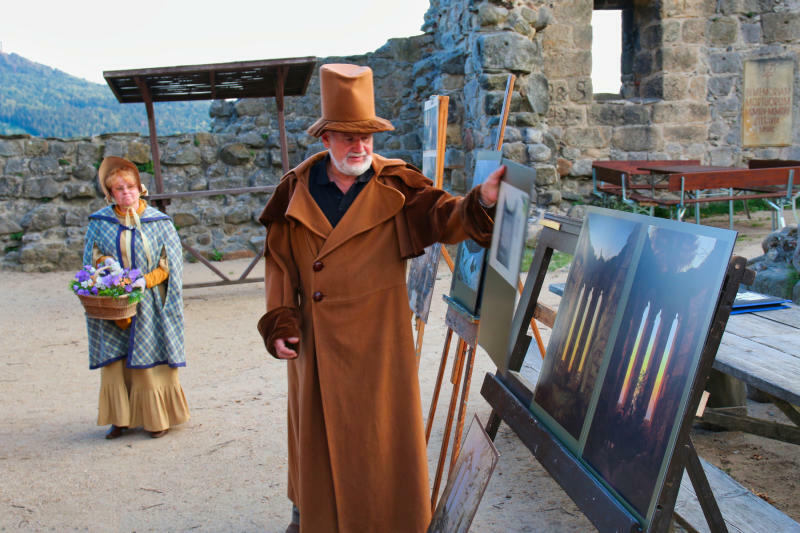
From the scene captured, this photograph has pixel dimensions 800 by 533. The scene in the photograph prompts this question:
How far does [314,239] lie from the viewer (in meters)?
2.66

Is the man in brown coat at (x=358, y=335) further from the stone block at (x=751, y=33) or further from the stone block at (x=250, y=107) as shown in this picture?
the stone block at (x=751, y=33)

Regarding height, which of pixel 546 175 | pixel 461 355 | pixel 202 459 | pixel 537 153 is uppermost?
pixel 537 153

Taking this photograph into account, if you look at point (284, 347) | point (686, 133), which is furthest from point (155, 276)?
point (686, 133)

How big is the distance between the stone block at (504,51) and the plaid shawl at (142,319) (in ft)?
18.3

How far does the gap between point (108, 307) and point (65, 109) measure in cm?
965

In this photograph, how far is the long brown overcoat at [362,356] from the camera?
2.61 metres

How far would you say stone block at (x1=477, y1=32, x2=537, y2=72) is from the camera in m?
8.68

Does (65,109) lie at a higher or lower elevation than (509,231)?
higher

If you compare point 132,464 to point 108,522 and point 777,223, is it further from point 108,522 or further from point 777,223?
point 777,223

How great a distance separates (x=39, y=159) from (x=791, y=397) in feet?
32.1

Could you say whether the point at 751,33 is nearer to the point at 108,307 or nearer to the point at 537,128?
the point at 537,128

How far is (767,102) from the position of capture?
10.2 meters

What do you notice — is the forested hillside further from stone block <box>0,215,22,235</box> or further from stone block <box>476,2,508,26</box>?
stone block <box>476,2,508,26</box>

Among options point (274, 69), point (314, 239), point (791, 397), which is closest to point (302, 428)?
point (314, 239)
